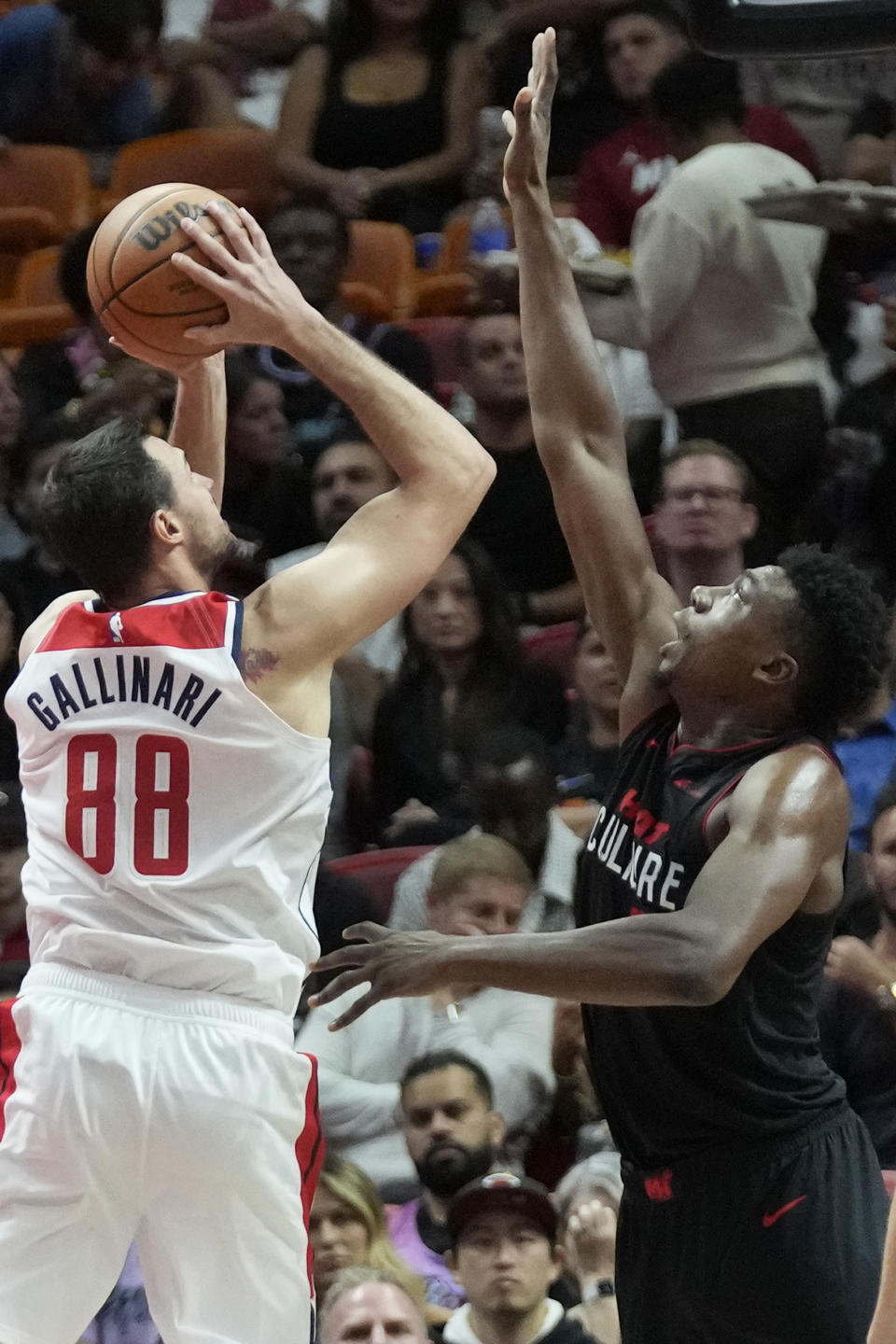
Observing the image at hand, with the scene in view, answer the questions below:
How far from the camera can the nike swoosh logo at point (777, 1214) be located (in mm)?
2969

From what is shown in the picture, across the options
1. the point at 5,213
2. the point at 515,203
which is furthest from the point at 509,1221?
the point at 5,213

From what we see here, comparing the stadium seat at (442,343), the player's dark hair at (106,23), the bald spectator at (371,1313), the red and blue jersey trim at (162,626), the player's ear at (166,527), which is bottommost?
the bald spectator at (371,1313)

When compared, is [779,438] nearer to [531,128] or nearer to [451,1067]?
[451,1067]

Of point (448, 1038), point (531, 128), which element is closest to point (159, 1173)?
point (531, 128)

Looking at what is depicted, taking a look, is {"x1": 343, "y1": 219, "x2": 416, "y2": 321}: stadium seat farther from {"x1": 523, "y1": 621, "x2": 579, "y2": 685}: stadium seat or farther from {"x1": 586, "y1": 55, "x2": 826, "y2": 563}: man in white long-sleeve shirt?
{"x1": 523, "y1": 621, "x2": 579, "y2": 685}: stadium seat

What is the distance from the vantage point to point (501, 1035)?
16.8 ft

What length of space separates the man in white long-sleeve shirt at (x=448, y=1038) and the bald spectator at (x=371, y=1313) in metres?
0.52

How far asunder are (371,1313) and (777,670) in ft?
6.56

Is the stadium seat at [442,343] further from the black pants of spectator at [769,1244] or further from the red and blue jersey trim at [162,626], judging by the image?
the black pants of spectator at [769,1244]

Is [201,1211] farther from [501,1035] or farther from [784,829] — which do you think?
[501,1035]

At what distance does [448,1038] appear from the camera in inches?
203

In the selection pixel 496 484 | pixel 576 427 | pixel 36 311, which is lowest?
pixel 36 311

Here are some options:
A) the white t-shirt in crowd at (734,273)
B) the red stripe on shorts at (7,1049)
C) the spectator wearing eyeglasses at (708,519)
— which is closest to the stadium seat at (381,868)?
the spectator wearing eyeglasses at (708,519)

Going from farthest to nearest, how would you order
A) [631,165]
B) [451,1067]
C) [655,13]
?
[655,13], [631,165], [451,1067]
